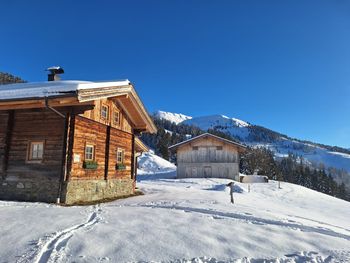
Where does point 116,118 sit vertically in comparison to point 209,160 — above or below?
above

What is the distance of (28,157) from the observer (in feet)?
44.7

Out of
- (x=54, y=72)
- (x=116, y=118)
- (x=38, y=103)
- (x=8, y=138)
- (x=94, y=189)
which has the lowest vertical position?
(x=94, y=189)

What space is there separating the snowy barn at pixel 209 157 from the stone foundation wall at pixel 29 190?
31.8 meters

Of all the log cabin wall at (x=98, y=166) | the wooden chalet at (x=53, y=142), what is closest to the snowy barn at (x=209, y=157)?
the log cabin wall at (x=98, y=166)

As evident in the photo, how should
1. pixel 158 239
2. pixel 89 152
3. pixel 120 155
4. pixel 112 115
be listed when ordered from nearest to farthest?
pixel 158 239 → pixel 89 152 → pixel 112 115 → pixel 120 155

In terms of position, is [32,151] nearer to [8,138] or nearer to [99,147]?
[8,138]

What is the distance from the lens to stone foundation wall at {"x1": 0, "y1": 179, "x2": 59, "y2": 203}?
12.9 metres

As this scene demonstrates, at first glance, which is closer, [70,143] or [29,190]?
[29,190]

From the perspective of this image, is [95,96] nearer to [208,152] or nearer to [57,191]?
[57,191]

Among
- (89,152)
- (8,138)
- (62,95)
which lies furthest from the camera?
(89,152)

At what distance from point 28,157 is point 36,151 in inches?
17.3

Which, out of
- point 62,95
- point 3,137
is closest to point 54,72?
point 3,137

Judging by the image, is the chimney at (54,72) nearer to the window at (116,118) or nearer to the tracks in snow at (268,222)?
the window at (116,118)

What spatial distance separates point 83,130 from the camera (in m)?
14.3
